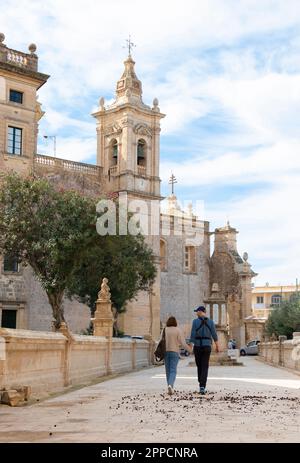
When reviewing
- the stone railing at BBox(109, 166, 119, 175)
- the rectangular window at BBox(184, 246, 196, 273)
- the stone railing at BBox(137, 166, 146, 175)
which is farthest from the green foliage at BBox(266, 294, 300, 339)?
the stone railing at BBox(109, 166, 119, 175)

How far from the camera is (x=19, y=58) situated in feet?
127

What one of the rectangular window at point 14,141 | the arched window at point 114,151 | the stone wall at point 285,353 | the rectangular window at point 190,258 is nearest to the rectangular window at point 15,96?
the rectangular window at point 14,141

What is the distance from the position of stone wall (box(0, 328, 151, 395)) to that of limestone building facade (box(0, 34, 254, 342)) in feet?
51.7

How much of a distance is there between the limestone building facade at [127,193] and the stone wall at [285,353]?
13313mm

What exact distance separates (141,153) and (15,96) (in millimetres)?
12879

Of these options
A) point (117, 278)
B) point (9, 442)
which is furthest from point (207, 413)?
point (117, 278)

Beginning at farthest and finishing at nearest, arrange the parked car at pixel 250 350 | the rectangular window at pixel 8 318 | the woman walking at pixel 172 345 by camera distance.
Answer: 1. the parked car at pixel 250 350
2. the rectangular window at pixel 8 318
3. the woman walking at pixel 172 345

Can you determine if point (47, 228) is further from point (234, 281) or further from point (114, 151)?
point (234, 281)

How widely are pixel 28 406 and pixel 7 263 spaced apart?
2701cm

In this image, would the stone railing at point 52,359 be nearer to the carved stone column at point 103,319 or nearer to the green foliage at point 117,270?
the carved stone column at point 103,319

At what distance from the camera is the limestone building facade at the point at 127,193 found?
37.8 metres

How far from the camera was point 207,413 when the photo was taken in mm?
9523

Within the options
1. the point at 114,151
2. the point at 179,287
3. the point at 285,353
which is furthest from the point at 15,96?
the point at 179,287

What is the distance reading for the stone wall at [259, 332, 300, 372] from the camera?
23.1m
